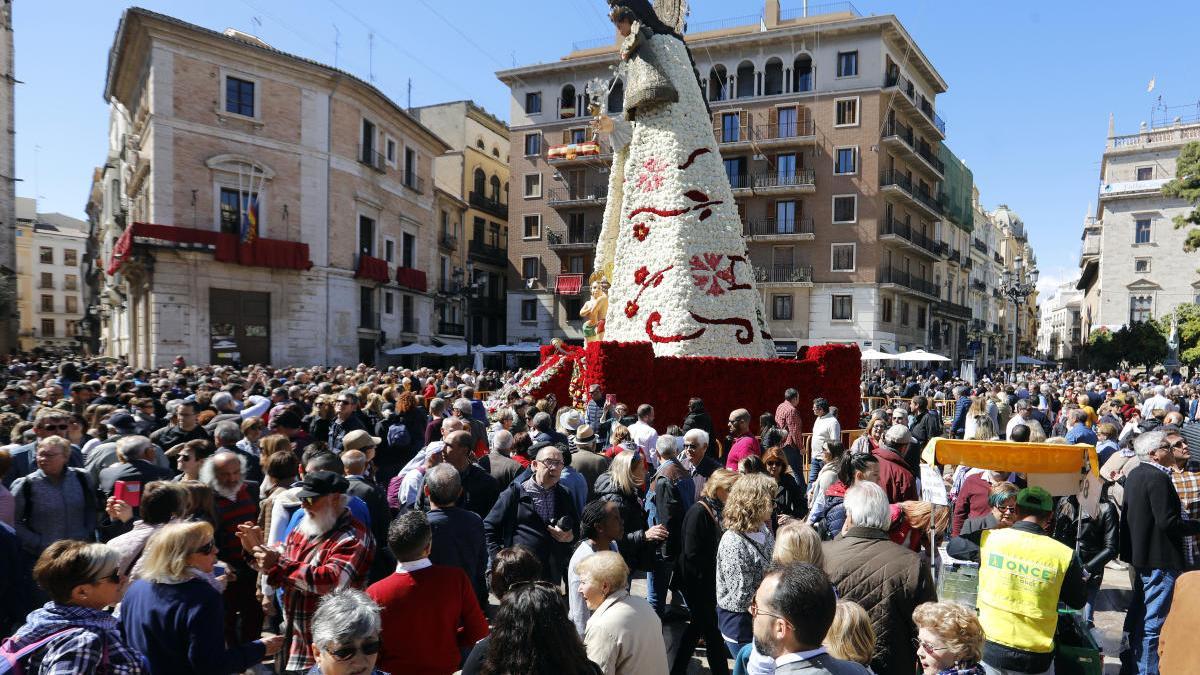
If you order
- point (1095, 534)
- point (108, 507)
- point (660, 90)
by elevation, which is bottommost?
point (1095, 534)

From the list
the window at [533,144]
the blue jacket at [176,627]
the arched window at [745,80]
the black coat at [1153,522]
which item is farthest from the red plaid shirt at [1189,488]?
the window at [533,144]

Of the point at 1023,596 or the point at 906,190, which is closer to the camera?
the point at 1023,596

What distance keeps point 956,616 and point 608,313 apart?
13137 mm

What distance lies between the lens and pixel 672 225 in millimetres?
14766

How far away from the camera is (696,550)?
4430 mm

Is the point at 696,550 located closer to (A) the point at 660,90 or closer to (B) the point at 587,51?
(A) the point at 660,90

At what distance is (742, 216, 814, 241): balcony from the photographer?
3472 centimetres

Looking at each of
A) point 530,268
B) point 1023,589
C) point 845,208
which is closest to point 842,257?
point 845,208

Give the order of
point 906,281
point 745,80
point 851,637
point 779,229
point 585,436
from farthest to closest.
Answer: point 906,281
point 745,80
point 779,229
point 585,436
point 851,637

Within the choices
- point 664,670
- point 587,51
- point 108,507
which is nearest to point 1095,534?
point 664,670

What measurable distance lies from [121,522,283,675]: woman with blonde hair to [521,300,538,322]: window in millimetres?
37364

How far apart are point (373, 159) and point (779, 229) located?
2049 centimetres

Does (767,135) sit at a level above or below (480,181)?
above

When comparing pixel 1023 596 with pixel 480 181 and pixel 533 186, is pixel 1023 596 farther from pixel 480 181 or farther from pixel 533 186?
pixel 480 181
